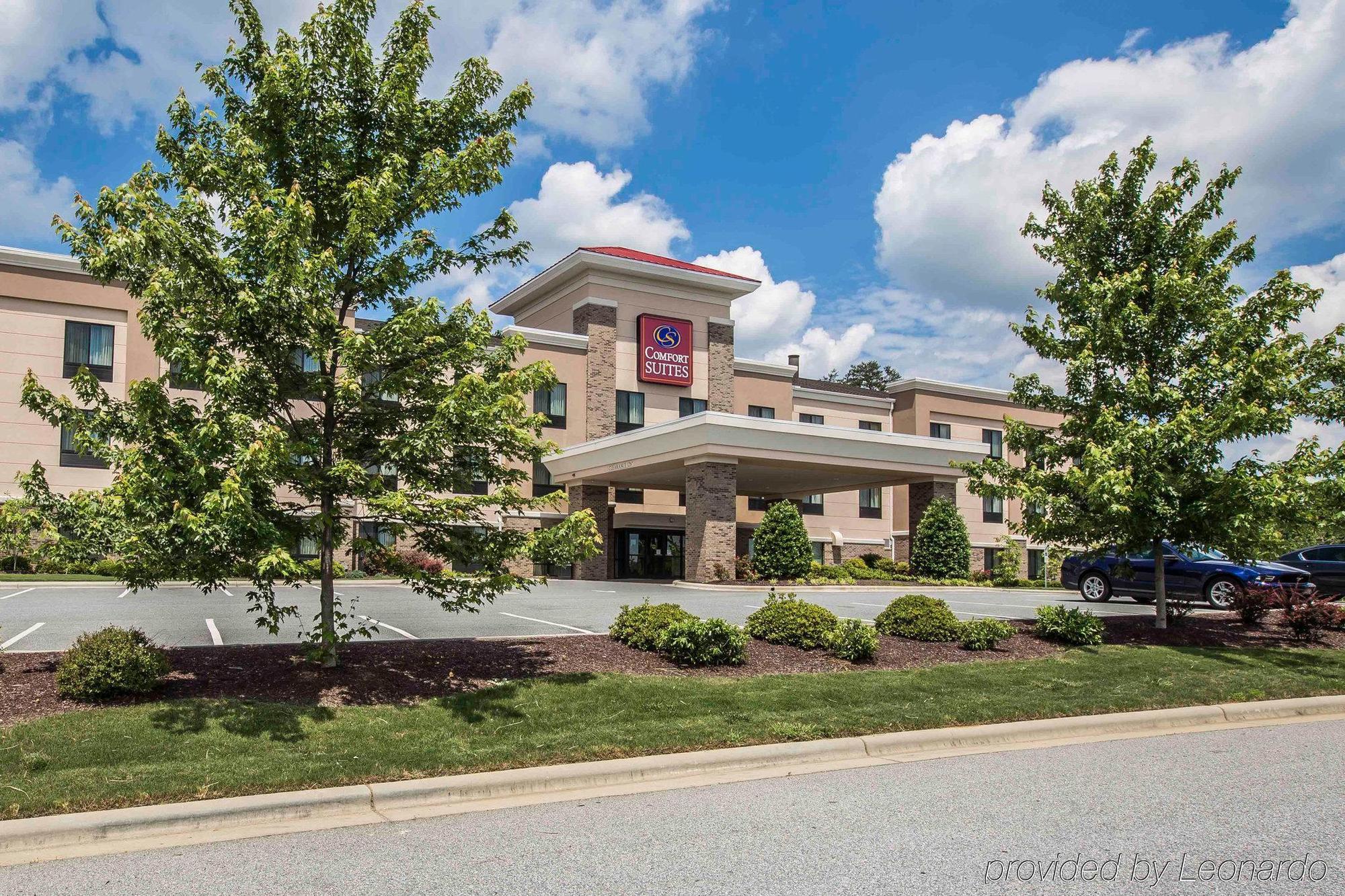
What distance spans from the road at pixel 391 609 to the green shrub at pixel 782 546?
2870 millimetres

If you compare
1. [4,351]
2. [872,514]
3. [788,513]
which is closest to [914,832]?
[788,513]

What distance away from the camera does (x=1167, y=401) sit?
14734 millimetres

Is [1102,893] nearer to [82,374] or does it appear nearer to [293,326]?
[293,326]

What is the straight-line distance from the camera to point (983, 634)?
13.6 meters

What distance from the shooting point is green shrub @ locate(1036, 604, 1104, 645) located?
14.3 m

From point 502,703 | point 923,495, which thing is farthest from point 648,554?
point 502,703

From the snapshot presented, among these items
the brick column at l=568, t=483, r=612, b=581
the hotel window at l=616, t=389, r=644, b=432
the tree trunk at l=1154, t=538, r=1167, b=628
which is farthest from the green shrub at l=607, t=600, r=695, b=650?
the hotel window at l=616, t=389, r=644, b=432

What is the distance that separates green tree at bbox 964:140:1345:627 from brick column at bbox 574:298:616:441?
79.0 feet

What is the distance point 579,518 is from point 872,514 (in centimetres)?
4023

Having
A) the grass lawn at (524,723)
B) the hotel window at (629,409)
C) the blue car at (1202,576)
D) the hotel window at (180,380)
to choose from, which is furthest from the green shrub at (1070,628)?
the hotel window at (629,409)

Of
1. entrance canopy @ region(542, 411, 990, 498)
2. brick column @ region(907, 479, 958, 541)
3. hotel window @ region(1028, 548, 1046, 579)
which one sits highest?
entrance canopy @ region(542, 411, 990, 498)

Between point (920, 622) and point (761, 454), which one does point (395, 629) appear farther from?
point (761, 454)

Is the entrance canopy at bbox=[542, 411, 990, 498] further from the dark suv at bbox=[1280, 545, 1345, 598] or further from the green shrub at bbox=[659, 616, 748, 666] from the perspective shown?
the green shrub at bbox=[659, 616, 748, 666]

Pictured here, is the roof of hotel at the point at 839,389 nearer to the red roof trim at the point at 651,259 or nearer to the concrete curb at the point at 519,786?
the red roof trim at the point at 651,259
